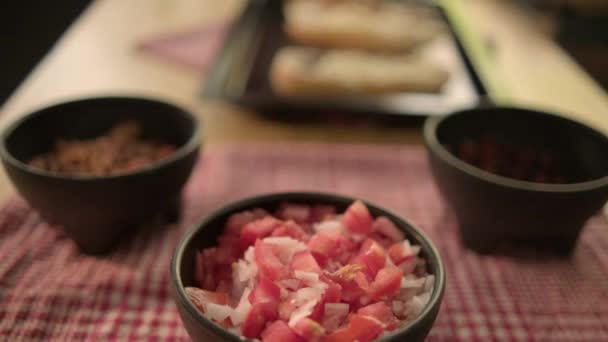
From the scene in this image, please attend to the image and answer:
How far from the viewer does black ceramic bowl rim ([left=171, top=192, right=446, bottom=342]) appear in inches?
24.6

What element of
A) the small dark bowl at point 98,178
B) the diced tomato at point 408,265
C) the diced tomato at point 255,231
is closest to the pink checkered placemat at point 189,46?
the small dark bowl at point 98,178

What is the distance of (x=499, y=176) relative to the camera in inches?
38.7

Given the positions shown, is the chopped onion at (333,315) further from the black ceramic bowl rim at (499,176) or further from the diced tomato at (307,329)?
the black ceramic bowl rim at (499,176)

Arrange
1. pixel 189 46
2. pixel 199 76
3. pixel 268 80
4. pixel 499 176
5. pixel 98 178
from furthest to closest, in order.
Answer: pixel 189 46, pixel 199 76, pixel 268 80, pixel 499 176, pixel 98 178

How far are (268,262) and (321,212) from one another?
18cm

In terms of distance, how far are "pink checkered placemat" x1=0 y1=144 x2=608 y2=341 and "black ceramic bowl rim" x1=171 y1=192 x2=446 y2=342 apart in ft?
0.50

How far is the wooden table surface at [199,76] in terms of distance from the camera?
1442 millimetres

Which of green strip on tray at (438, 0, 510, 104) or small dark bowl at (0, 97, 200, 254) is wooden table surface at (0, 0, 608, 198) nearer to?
green strip on tray at (438, 0, 510, 104)

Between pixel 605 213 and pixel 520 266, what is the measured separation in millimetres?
270

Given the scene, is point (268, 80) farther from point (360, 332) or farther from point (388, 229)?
point (360, 332)

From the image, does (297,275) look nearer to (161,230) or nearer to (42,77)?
(161,230)

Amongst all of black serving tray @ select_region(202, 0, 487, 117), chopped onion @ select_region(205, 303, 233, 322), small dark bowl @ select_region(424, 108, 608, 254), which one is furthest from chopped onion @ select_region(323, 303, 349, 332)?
black serving tray @ select_region(202, 0, 487, 117)

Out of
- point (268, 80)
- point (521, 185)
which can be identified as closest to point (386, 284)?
point (521, 185)

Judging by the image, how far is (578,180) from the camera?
106 cm
